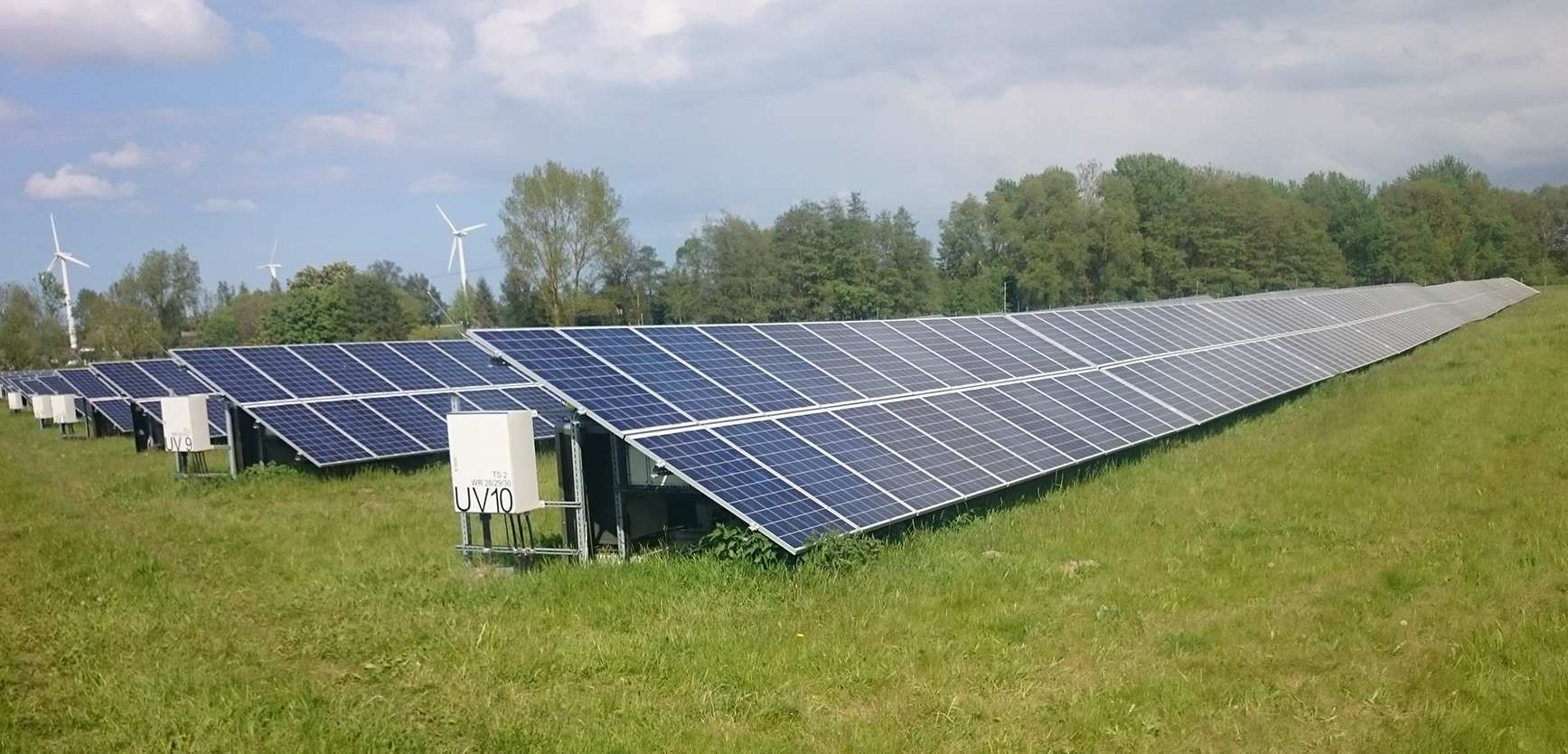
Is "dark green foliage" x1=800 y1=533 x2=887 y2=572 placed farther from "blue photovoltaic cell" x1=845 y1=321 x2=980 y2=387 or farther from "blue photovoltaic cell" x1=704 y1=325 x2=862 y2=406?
"blue photovoltaic cell" x1=845 y1=321 x2=980 y2=387

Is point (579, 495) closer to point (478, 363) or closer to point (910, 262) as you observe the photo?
point (478, 363)

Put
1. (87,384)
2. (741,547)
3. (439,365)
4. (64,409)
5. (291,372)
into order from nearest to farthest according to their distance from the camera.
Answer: (741,547) < (291,372) < (439,365) < (64,409) < (87,384)

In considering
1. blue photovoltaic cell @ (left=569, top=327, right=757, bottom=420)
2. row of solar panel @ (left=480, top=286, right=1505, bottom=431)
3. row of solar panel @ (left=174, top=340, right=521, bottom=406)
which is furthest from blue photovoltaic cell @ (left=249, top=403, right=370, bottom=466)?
blue photovoltaic cell @ (left=569, top=327, right=757, bottom=420)

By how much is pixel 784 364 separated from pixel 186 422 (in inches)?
532

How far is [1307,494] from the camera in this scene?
14555 mm

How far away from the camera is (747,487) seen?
11.5 metres

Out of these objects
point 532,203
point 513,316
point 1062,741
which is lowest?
point 1062,741

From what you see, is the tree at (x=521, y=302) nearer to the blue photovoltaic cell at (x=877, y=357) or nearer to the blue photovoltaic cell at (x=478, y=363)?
the blue photovoltaic cell at (x=478, y=363)

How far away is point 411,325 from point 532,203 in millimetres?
27115

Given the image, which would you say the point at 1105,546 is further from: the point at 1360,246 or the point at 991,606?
the point at 1360,246

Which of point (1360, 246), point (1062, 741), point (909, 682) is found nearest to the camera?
point (1062, 741)

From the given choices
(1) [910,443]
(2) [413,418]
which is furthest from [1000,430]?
(2) [413,418]

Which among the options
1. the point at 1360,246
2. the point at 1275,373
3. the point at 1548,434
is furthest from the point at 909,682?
the point at 1360,246

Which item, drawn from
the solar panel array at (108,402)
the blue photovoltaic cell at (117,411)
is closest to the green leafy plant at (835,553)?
the solar panel array at (108,402)
